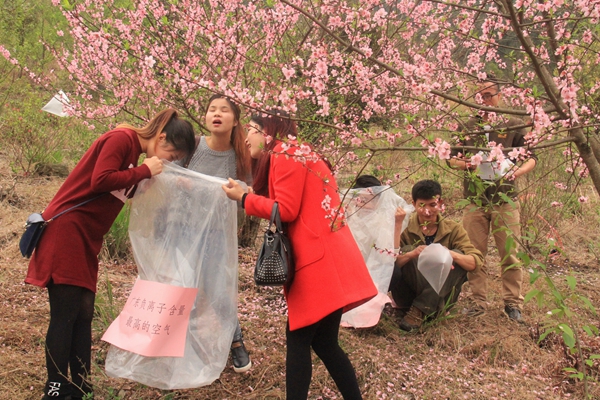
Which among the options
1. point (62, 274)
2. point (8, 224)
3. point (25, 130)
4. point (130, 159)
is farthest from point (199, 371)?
point (25, 130)

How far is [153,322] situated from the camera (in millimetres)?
2133

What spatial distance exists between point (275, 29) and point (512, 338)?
8.92 feet

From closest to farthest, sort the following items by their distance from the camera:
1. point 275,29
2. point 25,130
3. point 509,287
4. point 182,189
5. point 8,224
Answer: point 182,189
point 509,287
point 275,29
point 8,224
point 25,130

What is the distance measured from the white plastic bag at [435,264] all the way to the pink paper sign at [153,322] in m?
1.47

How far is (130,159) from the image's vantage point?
7.06 feet

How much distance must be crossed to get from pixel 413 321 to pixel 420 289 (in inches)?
8.0

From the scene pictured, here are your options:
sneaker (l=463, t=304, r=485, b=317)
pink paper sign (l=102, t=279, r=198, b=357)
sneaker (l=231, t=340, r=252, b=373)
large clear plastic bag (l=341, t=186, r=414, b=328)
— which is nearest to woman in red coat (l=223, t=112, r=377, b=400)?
pink paper sign (l=102, t=279, r=198, b=357)

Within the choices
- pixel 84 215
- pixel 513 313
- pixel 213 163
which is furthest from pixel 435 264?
pixel 84 215

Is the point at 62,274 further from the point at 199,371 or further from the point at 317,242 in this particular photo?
the point at 317,242

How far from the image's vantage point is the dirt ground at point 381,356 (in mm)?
2479

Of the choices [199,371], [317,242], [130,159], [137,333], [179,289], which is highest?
[130,159]

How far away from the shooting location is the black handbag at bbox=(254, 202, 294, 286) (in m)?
1.88

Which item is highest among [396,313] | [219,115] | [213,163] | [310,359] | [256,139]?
[219,115]

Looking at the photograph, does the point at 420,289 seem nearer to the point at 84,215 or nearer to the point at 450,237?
the point at 450,237
